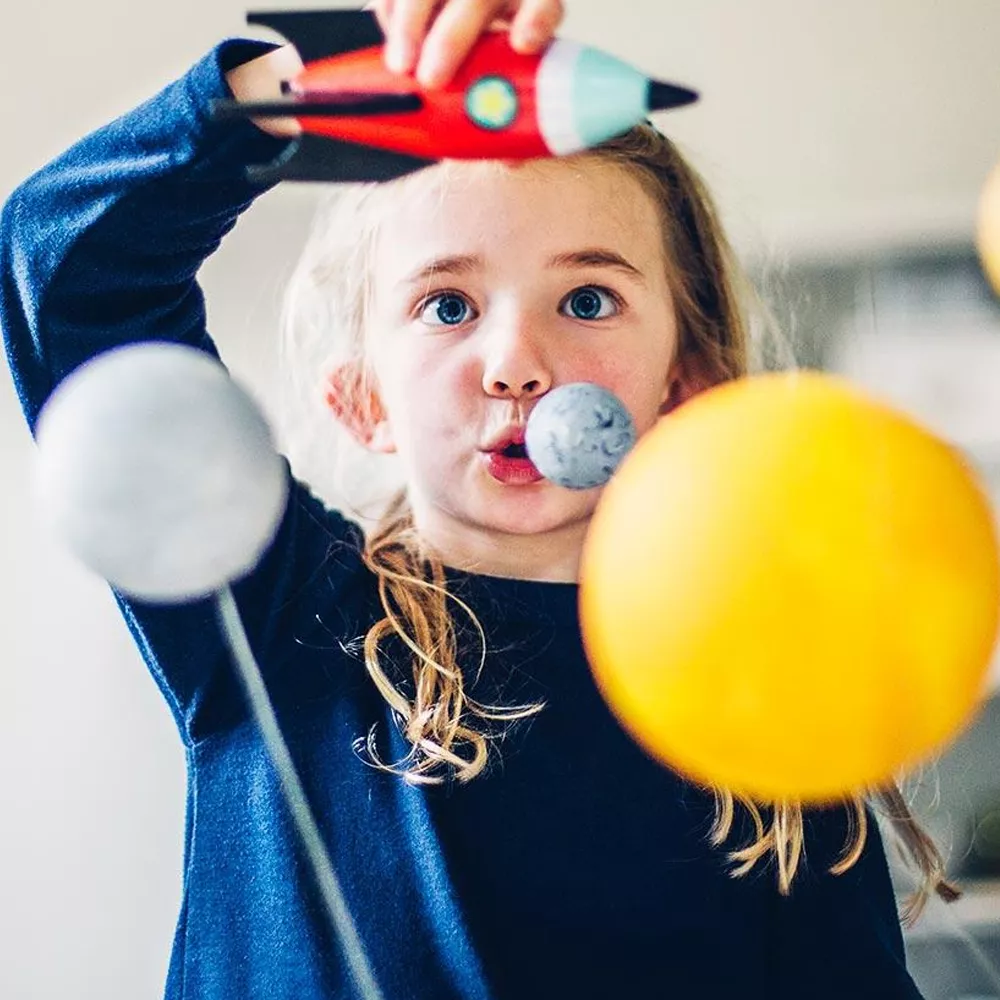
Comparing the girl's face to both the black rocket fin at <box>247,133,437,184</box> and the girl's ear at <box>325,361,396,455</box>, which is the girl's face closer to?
the girl's ear at <box>325,361,396,455</box>

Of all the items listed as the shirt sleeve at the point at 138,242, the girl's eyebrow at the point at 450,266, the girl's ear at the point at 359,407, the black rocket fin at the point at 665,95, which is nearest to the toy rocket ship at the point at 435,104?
the black rocket fin at the point at 665,95

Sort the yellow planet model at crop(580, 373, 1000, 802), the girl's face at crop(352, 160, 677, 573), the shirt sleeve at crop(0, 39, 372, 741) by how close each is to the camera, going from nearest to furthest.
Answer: the yellow planet model at crop(580, 373, 1000, 802) → the shirt sleeve at crop(0, 39, 372, 741) → the girl's face at crop(352, 160, 677, 573)

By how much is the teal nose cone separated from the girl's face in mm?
230

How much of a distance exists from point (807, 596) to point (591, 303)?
1.17 ft

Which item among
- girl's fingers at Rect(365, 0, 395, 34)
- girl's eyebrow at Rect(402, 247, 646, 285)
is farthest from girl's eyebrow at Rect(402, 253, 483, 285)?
girl's fingers at Rect(365, 0, 395, 34)

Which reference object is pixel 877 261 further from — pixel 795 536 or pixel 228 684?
pixel 795 536

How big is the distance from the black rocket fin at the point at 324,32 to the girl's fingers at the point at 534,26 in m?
0.04

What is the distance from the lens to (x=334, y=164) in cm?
37

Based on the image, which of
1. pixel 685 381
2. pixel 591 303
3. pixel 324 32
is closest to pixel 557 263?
pixel 591 303

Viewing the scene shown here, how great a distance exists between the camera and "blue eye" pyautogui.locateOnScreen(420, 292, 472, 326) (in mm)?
653

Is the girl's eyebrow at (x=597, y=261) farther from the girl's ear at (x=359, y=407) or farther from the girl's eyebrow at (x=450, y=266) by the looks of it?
the girl's ear at (x=359, y=407)

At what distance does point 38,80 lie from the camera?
1.45 metres

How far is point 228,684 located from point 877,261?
1095 mm

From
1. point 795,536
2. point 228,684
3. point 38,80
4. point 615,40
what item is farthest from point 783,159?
point 795,536
